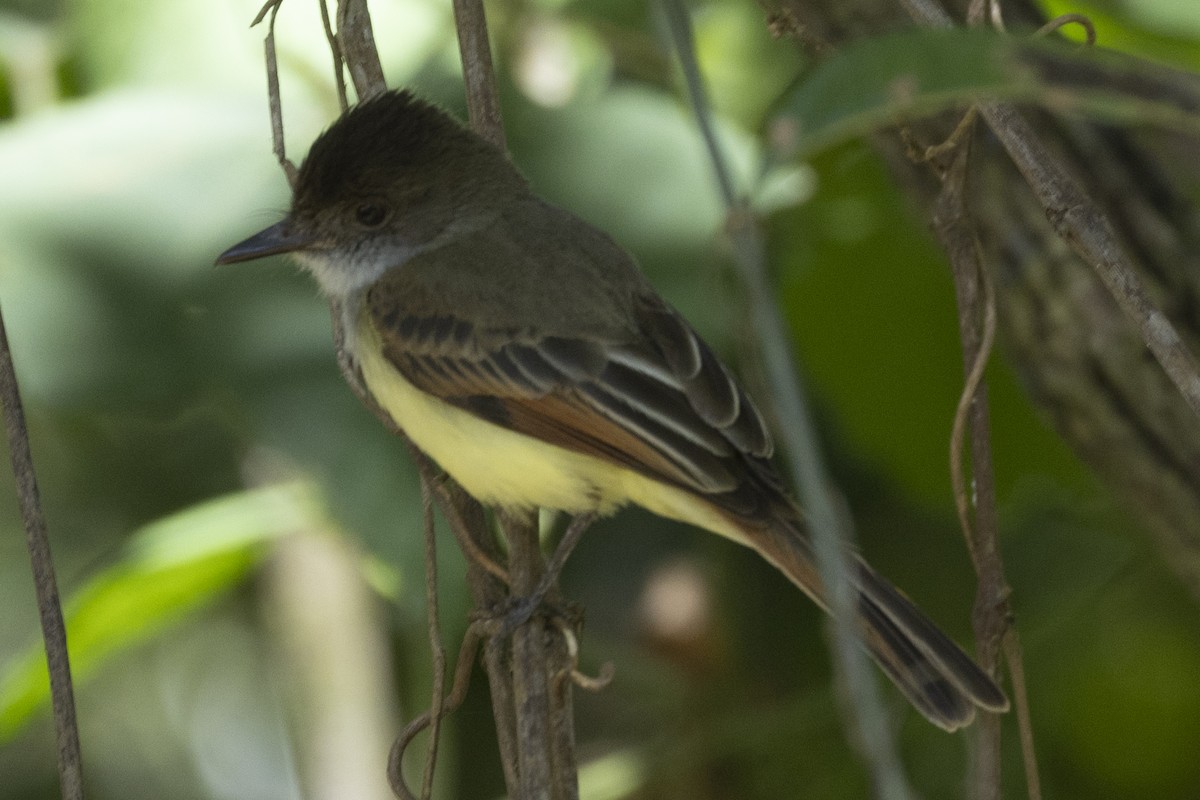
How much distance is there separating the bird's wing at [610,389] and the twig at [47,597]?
105cm

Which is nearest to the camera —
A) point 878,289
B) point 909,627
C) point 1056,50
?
point 1056,50

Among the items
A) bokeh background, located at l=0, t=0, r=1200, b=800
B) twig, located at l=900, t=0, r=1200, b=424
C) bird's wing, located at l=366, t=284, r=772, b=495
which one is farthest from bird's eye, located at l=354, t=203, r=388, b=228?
twig, located at l=900, t=0, r=1200, b=424

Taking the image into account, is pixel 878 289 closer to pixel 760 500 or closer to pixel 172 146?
pixel 760 500

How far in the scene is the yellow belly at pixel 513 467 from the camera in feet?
9.55

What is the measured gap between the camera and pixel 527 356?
3051 mm

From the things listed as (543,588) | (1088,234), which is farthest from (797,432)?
(543,588)

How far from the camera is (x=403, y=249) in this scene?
3.54 metres

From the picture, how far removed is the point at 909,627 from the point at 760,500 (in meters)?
0.35

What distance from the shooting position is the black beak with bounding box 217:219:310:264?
3.01m

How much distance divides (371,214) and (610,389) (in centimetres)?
88

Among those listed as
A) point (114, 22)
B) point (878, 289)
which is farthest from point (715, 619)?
point (114, 22)

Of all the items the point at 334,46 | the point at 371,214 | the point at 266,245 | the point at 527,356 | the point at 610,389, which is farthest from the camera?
the point at 371,214

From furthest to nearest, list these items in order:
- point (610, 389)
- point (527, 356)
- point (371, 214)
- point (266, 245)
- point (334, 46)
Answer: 1. point (371, 214)
2. point (266, 245)
3. point (527, 356)
4. point (610, 389)
5. point (334, 46)

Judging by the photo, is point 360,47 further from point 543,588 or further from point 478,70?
point 543,588
